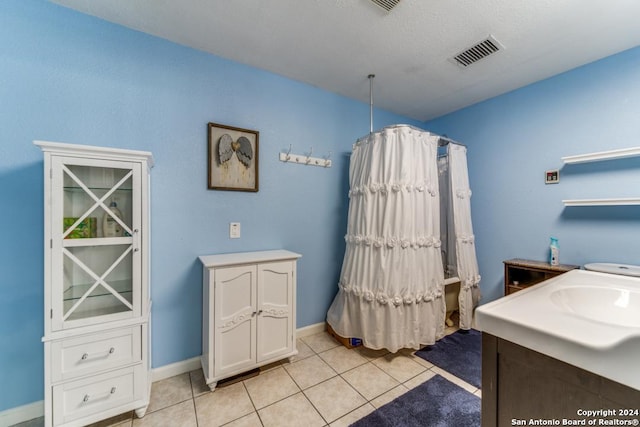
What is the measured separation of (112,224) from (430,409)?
7.46ft

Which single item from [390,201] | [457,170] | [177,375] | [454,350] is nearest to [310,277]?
[390,201]

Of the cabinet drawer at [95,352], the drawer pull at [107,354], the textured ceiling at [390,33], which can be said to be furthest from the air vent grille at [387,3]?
the drawer pull at [107,354]

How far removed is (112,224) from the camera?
Result: 1441mm

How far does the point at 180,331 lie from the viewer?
183cm

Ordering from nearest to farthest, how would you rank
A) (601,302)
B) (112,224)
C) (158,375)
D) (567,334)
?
(567,334) < (601,302) < (112,224) < (158,375)

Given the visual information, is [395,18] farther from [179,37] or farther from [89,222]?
[89,222]

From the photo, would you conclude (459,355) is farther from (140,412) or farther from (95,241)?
(95,241)

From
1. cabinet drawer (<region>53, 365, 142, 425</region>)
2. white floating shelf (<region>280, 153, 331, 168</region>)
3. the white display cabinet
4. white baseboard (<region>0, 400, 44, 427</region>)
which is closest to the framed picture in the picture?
white floating shelf (<region>280, 153, 331, 168</region>)

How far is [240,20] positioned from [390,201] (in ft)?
5.48

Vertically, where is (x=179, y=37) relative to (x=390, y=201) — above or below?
above

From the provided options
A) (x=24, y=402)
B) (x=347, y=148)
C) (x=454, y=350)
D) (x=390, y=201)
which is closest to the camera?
(x=24, y=402)

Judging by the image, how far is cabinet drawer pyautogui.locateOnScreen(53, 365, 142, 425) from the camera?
126 centimetres

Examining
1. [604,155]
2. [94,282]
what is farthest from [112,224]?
[604,155]

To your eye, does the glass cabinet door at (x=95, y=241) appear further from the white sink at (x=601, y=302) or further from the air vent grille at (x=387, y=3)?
the white sink at (x=601, y=302)
